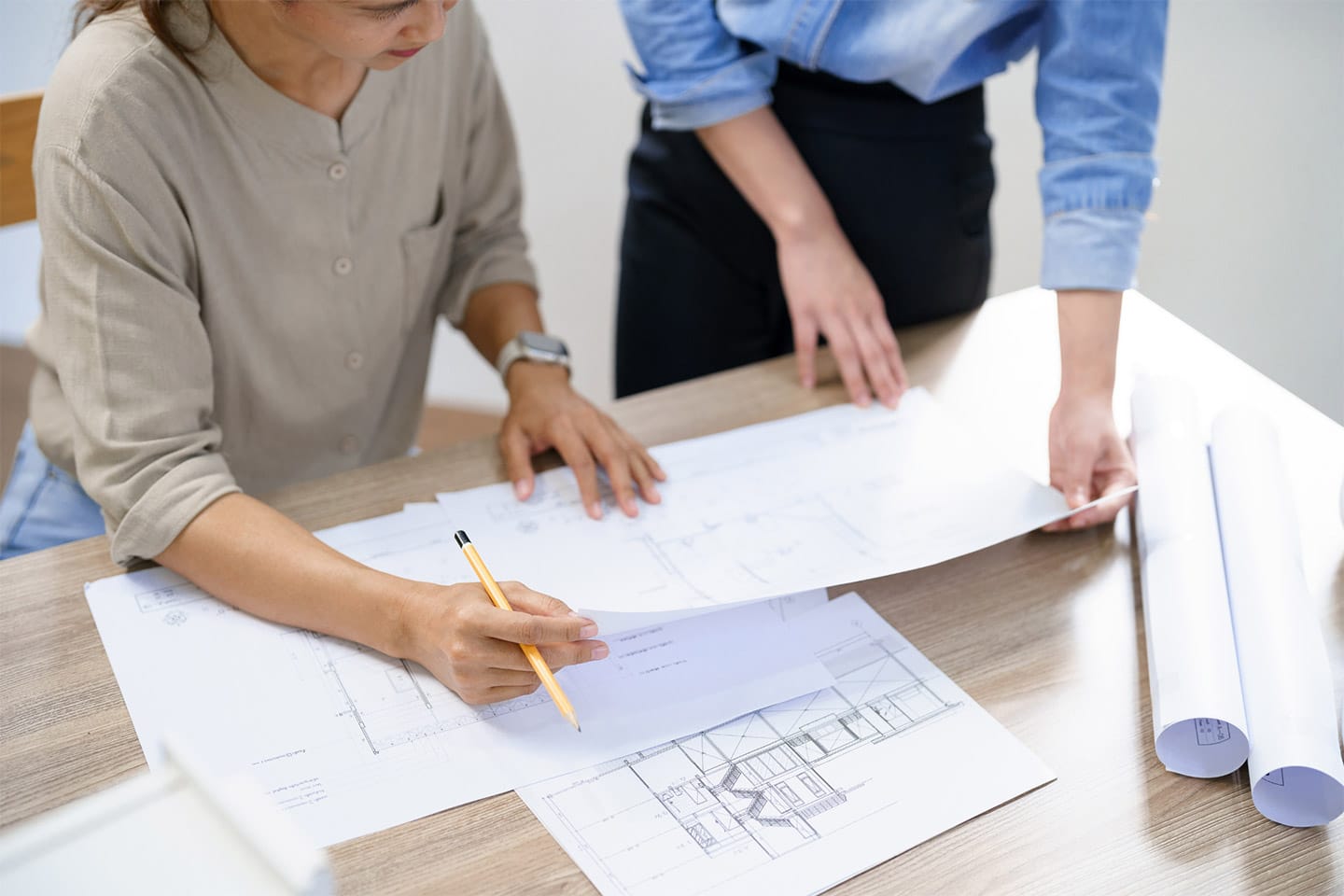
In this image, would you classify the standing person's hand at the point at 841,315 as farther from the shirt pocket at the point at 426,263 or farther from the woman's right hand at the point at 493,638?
the woman's right hand at the point at 493,638

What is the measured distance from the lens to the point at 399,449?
144 centimetres

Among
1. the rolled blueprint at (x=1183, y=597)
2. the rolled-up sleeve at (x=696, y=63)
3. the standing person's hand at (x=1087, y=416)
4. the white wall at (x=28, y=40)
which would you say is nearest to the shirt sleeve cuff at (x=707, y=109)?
the rolled-up sleeve at (x=696, y=63)

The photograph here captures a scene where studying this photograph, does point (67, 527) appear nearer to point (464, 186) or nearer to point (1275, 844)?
point (464, 186)

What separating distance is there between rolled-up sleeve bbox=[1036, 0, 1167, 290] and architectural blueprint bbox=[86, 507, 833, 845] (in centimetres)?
47

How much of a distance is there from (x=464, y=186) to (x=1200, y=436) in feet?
2.58

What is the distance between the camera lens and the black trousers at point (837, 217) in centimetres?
135

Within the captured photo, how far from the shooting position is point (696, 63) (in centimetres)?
129

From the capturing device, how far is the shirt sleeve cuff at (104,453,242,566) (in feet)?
3.08

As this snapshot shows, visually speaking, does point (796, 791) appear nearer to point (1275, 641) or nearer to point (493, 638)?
point (493, 638)

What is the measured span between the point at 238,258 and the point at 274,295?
2.3 inches

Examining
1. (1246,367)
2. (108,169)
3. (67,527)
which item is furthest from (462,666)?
(1246,367)

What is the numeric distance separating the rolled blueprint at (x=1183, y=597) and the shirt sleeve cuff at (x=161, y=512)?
2.37ft

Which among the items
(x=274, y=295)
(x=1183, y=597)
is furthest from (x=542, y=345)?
(x=1183, y=597)

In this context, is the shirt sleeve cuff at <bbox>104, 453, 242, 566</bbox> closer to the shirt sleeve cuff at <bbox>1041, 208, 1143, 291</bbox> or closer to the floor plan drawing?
the floor plan drawing
